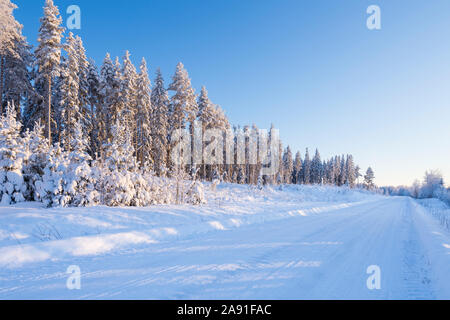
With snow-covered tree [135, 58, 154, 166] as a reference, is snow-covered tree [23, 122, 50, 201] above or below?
below

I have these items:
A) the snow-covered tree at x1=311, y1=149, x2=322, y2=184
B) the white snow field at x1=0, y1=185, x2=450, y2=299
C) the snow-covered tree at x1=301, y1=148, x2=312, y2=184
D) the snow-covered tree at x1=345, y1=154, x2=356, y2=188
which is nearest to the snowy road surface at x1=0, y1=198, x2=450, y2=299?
the white snow field at x1=0, y1=185, x2=450, y2=299

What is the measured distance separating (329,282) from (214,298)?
201cm

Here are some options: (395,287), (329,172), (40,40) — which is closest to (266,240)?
(395,287)

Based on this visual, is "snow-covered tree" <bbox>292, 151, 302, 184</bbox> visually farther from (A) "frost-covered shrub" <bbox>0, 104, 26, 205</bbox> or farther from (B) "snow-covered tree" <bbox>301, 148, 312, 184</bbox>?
(A) "frost-covered shrub" <bbox>0, 104, 26, 205</bbox>

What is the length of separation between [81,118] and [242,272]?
31.7m

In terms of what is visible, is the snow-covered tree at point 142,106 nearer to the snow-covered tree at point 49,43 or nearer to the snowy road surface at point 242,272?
the snow-covered tree at point 49,43

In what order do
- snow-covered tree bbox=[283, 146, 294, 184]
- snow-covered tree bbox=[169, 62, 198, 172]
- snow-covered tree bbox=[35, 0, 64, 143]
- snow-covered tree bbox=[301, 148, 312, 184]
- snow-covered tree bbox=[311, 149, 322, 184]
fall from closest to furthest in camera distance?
1. snow-covered tree bbox=[35, 0, 64, 143]
2. snow-covered tree bbox=[169, 62, 198, 172]
3. snow-covered tree bbox=[283, 146, 294, 184]
4. snow-covered tree bbox=[301, 148, 312, 184]
5. snow-covered tree bbox=[311, 149, 322, 184]

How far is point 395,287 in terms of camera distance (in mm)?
3926

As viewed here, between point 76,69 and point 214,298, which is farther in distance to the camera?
point 76,69

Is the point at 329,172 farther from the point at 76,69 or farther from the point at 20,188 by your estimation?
the point at 20,188

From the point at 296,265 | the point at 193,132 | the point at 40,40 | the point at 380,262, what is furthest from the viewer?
the point at 193,132

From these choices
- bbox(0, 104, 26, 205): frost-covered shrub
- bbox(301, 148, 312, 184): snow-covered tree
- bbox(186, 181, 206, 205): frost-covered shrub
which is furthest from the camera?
bbox(301, 148, 312, 184): snow-covered tree

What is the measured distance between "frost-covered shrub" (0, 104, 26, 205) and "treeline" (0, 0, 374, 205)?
0.05 meters

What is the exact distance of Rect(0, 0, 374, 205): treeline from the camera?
11305 mm
